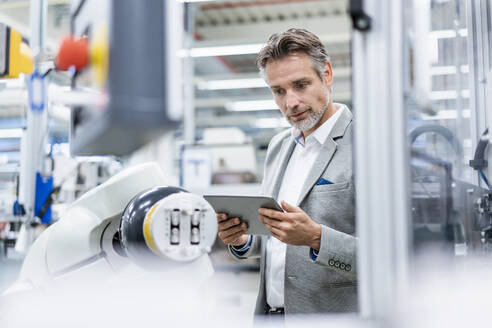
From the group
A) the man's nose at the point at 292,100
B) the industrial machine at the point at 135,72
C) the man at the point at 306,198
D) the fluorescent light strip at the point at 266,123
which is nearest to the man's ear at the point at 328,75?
the man at the point at 306,198

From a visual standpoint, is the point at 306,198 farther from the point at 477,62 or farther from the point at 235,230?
the point at 477,62

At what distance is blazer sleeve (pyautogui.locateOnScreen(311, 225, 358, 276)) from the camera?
1329mm

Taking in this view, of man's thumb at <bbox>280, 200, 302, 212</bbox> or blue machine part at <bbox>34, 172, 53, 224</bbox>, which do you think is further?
blue machine part at <bbox>34, 172, 53, 224</bbox>

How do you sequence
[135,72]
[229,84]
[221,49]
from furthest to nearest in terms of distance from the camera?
[229,84]
[221,49]
[135,72]

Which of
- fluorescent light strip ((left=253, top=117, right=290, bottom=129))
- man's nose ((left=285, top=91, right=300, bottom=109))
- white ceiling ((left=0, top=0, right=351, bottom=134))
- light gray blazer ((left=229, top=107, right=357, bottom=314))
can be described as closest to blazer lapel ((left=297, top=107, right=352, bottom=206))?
light gray blazer ((left=229, top=107, right=357, bottom=314))

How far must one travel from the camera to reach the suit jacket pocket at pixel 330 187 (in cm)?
143

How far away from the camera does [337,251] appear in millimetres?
1331

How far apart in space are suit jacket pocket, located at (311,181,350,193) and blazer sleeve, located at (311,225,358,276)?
0.13m

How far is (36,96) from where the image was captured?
226 centimetres

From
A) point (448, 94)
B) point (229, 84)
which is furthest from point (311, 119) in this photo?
point (229, 84)

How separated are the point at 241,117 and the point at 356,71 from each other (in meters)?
9.84

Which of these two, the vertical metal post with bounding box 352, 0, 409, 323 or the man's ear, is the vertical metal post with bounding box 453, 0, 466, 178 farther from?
the vertical metal post with bounding box 352, 0, 409, 323

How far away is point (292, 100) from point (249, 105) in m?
8.53

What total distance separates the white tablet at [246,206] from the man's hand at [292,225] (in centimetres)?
2
